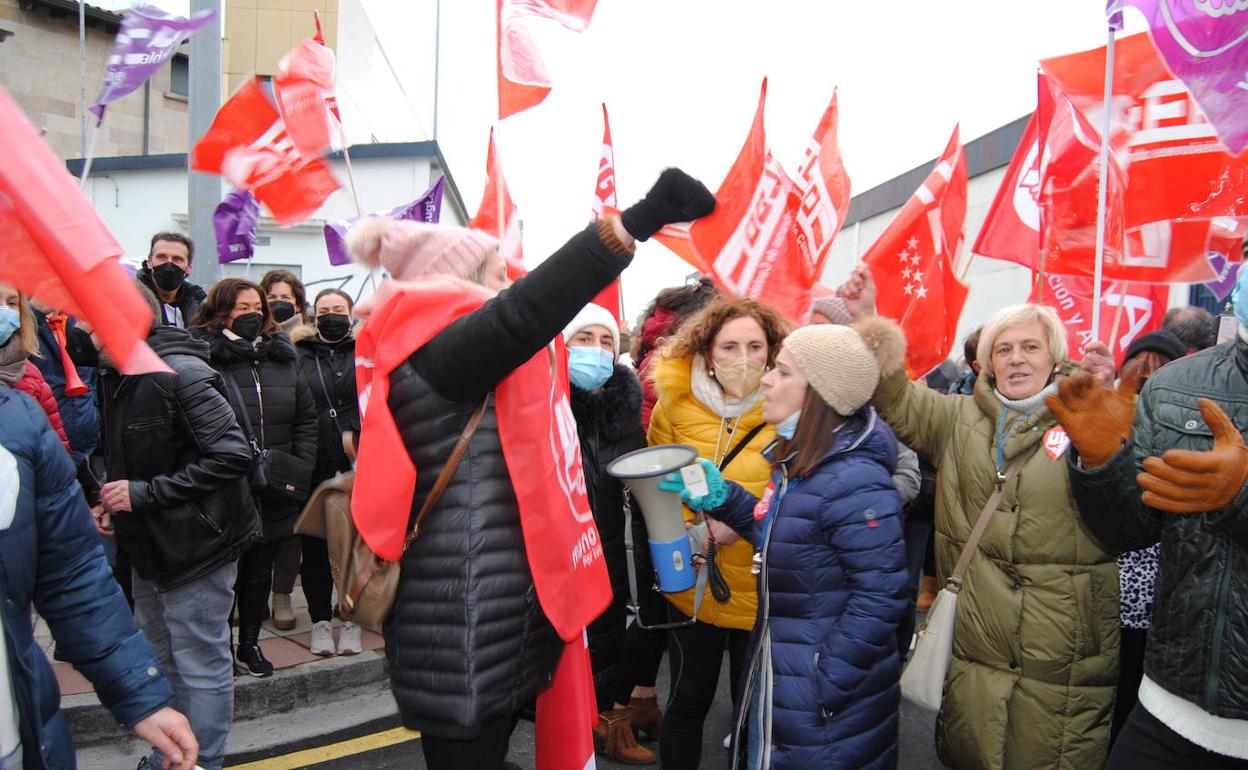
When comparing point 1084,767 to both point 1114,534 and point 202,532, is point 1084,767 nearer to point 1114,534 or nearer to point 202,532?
point 1114,534

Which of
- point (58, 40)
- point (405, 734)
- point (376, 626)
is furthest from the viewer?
point (58, 40)

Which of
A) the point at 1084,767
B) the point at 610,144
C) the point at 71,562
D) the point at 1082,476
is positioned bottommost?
the point at 1084,767

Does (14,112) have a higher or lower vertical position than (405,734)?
higher

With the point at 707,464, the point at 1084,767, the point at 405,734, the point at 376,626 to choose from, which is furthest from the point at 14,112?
the point at 405,734

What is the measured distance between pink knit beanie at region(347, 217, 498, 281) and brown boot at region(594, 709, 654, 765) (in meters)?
2.69

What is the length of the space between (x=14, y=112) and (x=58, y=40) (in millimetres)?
21778

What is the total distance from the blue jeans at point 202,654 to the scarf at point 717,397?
79.5 inches

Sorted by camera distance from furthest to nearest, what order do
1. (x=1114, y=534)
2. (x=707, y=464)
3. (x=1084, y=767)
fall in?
(x=707, y=464) → (x=1084, y=767) → (x=1114, y=534)

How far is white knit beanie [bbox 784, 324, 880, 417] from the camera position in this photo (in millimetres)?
2820

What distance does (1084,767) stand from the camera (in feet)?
9.07

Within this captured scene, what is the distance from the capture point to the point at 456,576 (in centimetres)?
200

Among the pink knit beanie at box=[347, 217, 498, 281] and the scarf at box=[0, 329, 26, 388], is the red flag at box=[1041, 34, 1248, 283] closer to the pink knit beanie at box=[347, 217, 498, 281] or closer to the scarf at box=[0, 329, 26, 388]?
the pink knit beanie at box=[347, 217, 498, 281]

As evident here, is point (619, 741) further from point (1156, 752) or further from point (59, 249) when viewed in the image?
point (59, 249)

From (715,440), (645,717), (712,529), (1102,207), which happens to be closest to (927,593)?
(645,717)
